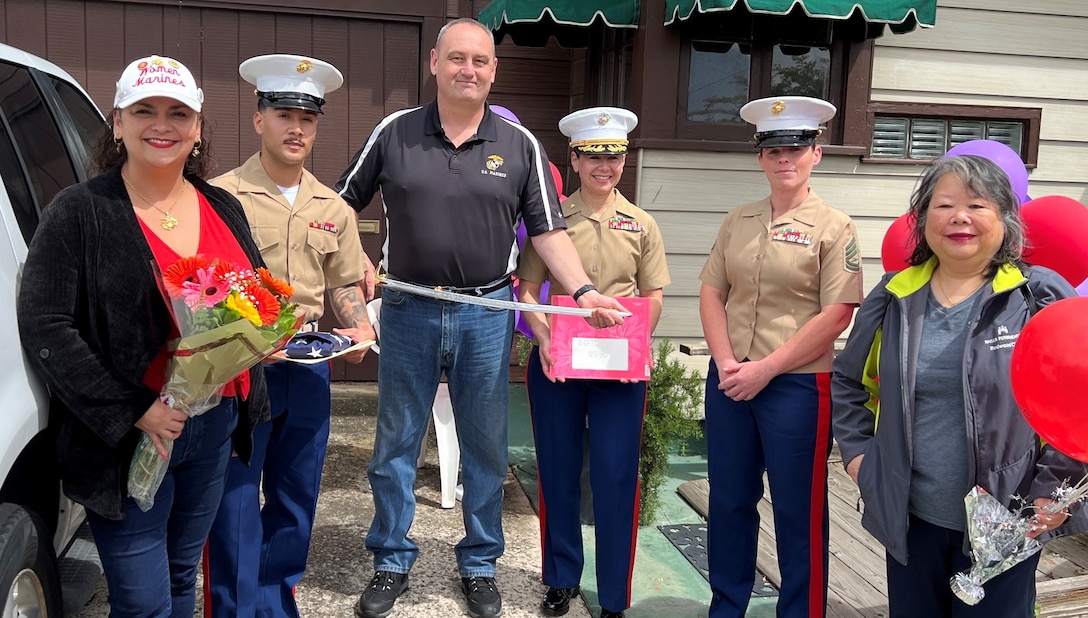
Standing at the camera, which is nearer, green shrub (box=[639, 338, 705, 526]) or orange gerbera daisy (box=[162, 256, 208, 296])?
orange gerbera daisy (box=[162, 256, 208, 296])

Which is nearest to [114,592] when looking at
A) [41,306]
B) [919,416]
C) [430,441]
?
[41,306]

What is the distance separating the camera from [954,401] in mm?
2125

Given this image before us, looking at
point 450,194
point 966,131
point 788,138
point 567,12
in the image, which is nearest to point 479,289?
point 450,194

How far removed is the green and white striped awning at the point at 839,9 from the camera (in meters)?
4.08

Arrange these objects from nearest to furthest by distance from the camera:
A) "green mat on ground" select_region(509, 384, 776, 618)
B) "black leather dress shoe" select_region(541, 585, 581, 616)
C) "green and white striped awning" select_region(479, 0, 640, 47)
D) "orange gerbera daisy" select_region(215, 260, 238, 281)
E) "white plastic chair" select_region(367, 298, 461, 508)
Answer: "orange gerbera daisy" select_region(215, 260, 238, 281), "black leather dress shoe" select_region(541, 585, 581, 616), "green mat on ground" select_region(509, 384, 776, 618), "white plastic chair" select_region(367, 298, 461, 508), "green and white striped awning" select_region(479, 0, 640, 47)

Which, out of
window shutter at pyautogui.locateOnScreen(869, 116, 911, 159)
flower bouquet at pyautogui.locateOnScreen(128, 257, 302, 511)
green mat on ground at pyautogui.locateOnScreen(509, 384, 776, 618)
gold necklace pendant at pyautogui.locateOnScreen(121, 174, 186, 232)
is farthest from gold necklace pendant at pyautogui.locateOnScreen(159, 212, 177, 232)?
window shutter at pyautogui.locateOnScreen(869, 116, 911, 159)

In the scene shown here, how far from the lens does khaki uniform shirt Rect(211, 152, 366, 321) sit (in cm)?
279

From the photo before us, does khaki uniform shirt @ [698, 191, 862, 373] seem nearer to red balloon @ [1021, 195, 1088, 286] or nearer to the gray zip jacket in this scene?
the gray zip jacket

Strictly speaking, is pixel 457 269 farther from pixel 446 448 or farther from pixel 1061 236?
pixel 1061 236

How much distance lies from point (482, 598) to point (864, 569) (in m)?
1.63

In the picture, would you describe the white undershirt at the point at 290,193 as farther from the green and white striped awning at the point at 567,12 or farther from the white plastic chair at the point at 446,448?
the green and white striped awning at the point at 567,12

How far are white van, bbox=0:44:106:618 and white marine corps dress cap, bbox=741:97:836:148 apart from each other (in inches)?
84.6

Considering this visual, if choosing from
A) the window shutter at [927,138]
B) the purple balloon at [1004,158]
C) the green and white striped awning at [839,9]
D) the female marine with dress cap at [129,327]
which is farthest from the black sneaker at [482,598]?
the window shutter at [927,138]

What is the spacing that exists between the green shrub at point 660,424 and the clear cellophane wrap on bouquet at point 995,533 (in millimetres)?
2067
